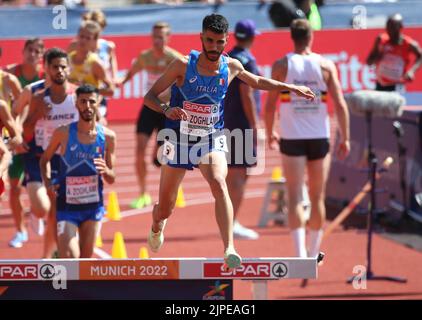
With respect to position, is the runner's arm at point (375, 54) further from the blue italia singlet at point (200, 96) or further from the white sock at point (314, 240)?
the blue italia singlet at point (200, 96)

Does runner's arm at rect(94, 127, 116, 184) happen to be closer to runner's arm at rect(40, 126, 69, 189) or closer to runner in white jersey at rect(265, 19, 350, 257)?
runner's arm at rect(40, 126, 69, 189)

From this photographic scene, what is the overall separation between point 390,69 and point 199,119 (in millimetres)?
8463

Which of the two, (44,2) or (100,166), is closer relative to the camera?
(100,166)

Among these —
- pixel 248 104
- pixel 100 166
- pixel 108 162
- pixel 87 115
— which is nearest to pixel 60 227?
pixel 100 166

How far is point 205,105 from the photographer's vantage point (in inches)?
316

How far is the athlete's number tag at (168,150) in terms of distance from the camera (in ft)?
27.1

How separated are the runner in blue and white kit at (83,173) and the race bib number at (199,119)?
158 centimetres

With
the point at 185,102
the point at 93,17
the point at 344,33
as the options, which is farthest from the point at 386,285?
the point at 344,33

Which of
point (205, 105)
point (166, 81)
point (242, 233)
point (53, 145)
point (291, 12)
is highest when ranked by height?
point (291, 12)

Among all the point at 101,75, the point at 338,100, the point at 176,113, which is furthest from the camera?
the point at 101,75

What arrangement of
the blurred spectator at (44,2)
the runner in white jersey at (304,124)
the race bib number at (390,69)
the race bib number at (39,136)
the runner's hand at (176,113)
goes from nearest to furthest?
1. the runner's hand at (176,113)
2. the runner in white jersey at (304,124)
3. the race bib number at (39,136)
4. the race bib number at (390,69)
5. the blurred spectator at (44,2)

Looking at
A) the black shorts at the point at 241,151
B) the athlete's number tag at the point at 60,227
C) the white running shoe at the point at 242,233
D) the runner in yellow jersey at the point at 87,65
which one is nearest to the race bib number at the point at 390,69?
the white running shoe at the point at 242,233

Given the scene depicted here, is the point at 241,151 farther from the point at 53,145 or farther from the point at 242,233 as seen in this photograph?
the point at 53,145

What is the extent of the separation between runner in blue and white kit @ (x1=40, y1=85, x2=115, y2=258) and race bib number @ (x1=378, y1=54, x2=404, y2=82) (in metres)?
7.26
